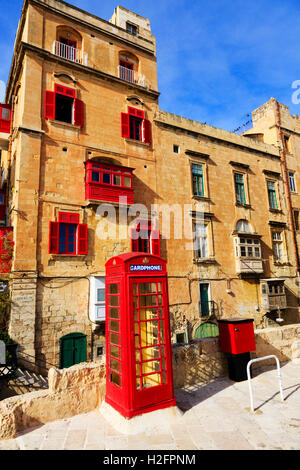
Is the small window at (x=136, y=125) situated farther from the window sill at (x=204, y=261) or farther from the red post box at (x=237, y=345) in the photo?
the red post box at (x=237, y=345)

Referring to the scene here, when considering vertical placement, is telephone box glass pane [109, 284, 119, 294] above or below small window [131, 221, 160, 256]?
below

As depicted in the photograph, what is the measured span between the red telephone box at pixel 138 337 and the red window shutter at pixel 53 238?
5.97m

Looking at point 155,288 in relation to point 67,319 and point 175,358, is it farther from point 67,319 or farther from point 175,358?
point 67,319

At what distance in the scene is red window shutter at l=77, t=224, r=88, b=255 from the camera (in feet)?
41.5

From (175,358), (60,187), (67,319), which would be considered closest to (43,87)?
(60,187)

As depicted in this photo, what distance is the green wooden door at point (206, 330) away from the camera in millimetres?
15445

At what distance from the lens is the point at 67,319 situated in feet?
39.2

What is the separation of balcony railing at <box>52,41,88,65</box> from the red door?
527 inches

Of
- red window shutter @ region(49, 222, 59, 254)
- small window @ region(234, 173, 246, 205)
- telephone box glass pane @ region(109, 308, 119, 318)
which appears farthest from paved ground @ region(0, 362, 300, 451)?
small window @ region(234, 173, 246, 205)

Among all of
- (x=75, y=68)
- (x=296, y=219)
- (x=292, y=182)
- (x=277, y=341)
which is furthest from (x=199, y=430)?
(x=292, y=182)

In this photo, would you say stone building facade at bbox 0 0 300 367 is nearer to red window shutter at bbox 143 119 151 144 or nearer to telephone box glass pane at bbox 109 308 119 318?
red window shutter at bbox 143 119 151 144

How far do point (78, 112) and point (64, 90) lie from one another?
3.82 feet

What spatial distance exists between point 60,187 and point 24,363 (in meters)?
7.31

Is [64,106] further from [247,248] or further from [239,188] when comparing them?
[247,248]
